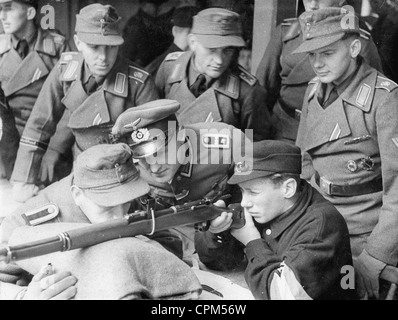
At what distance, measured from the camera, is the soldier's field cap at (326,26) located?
117 inches

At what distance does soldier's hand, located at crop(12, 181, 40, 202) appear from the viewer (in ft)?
10.5

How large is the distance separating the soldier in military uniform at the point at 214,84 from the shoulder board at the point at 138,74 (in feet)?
0.25

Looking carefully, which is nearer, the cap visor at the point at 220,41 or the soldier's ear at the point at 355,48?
the soldier's ear at the point at 355,48

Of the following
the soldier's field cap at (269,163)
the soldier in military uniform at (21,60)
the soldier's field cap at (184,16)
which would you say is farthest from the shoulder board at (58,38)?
the soldier's field cap at (269,163)

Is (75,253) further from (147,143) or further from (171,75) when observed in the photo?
(171,75)

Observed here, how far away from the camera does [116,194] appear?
9.28 ft

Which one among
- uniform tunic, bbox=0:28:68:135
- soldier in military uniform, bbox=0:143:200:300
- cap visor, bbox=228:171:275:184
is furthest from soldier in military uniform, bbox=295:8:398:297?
uniform tunic, bbox=0:28:68:135

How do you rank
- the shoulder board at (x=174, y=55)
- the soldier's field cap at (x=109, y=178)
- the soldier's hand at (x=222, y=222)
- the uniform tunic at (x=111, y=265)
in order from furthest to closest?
the shoulder board at (x=174, y=55) → the soldier's hand at (x=222, y=222) → the soldier's field cap at (x=109, y=178) → the uniform tunic at (x=111, y=265)

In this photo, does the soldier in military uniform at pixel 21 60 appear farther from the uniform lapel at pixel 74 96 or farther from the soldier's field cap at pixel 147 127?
the soldier's field cap at pixel 147 127

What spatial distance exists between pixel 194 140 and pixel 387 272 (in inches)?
39.9

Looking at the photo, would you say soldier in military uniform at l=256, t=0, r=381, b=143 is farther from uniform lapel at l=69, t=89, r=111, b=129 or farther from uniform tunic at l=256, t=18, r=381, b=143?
uniform lapel at l=69, t=89, r=111, b=129

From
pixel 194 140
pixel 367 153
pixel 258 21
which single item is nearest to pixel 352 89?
pixel 367 153

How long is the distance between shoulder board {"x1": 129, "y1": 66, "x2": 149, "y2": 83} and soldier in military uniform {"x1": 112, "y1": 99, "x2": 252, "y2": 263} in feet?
0.45
